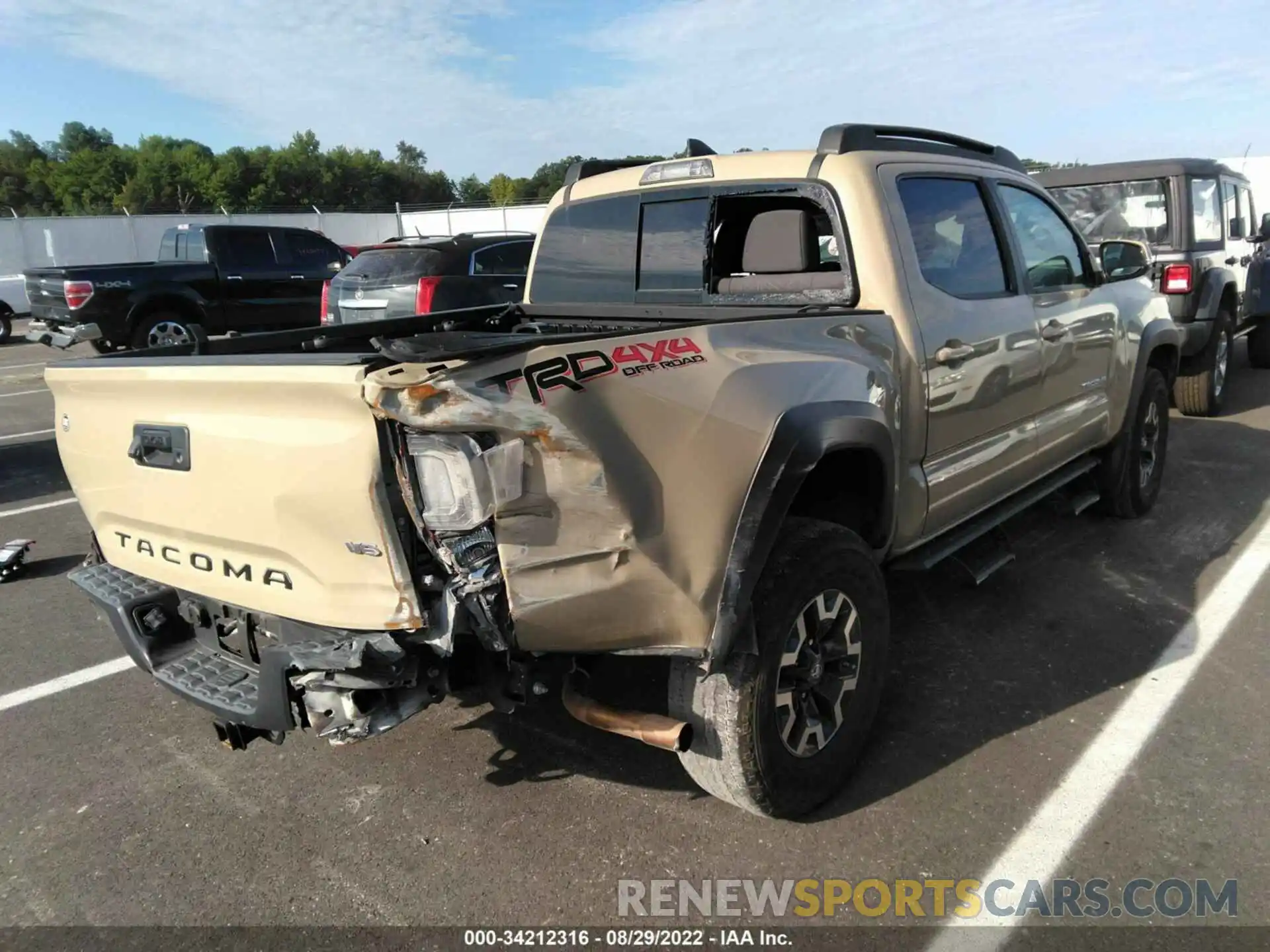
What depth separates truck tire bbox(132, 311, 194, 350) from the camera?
38.7 ft

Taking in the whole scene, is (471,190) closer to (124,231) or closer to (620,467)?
(124,231)

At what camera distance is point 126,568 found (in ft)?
9.35

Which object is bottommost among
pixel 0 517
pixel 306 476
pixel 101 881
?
pixel 101 881

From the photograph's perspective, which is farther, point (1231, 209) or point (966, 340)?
point (1231, 209)

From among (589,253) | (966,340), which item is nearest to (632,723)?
(966,340)

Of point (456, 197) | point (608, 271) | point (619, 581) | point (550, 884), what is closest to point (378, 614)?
point (619, 581)

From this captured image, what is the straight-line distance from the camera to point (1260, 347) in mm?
10070

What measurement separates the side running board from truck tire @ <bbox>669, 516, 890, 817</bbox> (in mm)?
477

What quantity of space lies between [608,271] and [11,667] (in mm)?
3078

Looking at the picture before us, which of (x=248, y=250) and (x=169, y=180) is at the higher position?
(x=169, y=180)

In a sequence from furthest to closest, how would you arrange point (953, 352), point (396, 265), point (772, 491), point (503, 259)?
point (503, 259), point (396, 265), point (953, 352), point (772, 491)

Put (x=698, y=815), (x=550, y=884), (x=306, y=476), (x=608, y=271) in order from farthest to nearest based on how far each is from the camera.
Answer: (x=608, y=271) < (x=698, y=815) < (x=550, y=884) < (x=306, y=476)

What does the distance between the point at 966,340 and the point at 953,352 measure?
0.12 m

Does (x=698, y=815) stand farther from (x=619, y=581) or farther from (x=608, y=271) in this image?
(x=608, y=271)
